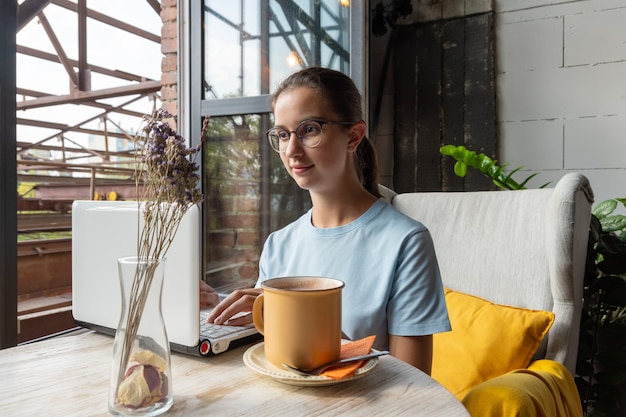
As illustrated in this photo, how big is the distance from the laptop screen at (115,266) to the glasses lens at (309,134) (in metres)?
0.41

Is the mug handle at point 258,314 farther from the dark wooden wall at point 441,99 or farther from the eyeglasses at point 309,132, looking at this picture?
the dark wooden wall at point 441,99

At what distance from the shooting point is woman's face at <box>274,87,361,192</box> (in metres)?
1.05

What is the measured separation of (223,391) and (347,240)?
1.75ft

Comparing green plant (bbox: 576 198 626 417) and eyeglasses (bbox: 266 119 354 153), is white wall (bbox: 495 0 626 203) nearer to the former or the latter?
green plant (bbox: 576 198 626 417)

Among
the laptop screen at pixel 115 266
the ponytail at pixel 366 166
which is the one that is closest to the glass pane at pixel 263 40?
the ponytail at pixel 366 166

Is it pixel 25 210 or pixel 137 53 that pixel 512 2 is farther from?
pixel 25 210

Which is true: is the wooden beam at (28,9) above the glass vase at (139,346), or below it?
above

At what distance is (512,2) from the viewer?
2.50 metres

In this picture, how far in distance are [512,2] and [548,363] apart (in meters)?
2.00

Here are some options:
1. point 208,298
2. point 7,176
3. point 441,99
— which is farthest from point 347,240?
point 441,99

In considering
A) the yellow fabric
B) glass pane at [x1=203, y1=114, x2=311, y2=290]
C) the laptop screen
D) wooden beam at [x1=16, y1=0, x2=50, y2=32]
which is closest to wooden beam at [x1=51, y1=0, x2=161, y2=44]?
wooden beam at [x1=16, y1=0, x2=50, y2=32]

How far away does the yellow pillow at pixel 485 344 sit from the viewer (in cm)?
119

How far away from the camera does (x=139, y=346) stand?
1.83 feet

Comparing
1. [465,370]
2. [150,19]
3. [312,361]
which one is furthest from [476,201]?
[150,19]
